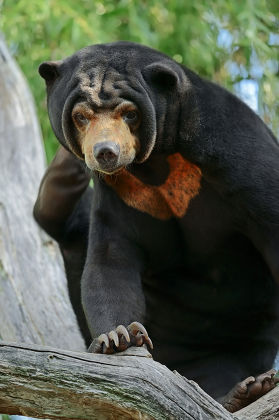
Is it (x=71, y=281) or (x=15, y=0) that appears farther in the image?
(x=15, y=0)

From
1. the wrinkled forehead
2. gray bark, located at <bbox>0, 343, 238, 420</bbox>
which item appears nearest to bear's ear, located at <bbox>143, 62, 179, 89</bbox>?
the wrinkled forehead

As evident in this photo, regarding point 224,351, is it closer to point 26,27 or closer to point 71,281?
point 71,281

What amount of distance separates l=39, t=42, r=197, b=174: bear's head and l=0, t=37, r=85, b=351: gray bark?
1.34m

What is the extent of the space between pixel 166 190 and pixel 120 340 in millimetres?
1150

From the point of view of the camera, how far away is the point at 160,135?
17.5 ft

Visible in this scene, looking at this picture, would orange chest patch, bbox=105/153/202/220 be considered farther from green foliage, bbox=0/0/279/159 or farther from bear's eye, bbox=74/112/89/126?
green foliage, bbox=0/0/279/159

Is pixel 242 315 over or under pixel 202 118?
under

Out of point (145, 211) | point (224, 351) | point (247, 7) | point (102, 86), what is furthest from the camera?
point (247, 7)

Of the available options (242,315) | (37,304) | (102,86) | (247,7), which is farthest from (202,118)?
(247,7)

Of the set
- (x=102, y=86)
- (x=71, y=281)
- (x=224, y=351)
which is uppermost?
(x=102, y=86)

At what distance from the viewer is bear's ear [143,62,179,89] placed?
522 centimetres

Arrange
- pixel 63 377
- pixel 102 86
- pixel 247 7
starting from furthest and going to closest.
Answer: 1. pixel 247 7
2. pixel 102 86
3. pixel 63 377

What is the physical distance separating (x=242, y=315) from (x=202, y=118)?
4.32ft

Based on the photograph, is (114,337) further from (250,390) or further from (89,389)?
(89,389)
